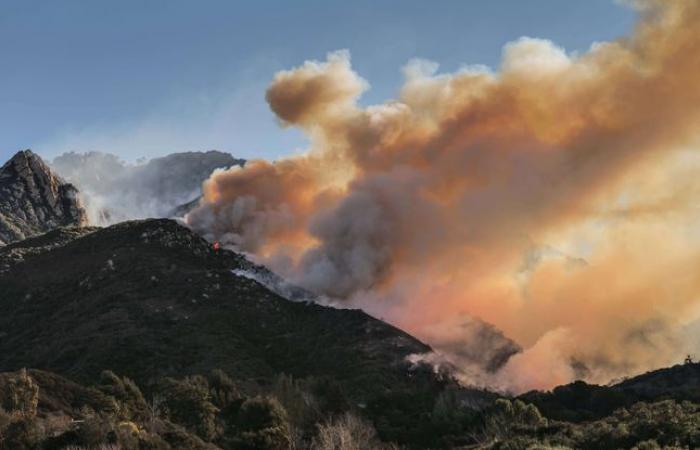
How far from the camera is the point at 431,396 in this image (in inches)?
5856

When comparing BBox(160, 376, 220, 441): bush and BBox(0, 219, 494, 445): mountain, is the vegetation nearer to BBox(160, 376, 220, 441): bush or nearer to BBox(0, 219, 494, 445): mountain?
BBox(160, 376, 220, 441): bush

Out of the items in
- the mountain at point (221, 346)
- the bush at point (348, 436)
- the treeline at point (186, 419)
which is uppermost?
the mountain at point (221, 346)

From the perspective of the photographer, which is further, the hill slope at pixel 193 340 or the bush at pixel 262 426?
the hill slope at pixel 193 340

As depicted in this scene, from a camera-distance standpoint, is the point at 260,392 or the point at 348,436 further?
A: the point at 260,392

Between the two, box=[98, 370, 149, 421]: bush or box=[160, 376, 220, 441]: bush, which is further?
box=[98, 370, 149, 421]: bush

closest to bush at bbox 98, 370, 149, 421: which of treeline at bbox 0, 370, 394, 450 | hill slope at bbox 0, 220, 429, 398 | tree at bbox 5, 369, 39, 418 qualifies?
treeline at bbox 0, 370, 394, 450

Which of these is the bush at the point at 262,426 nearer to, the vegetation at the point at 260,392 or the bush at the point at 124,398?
the vegetation at the point at 260,392

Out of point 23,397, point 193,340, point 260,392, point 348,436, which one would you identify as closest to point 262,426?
point 348,436

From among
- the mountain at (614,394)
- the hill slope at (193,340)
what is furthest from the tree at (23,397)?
the mountain at (614,394)

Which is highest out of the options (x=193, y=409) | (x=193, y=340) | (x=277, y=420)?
(x=193, y=340)

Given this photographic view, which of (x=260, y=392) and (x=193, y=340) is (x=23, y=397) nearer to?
(x=260, y=392)

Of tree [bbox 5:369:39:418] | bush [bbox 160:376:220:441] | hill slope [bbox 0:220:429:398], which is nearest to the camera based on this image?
tree [bbox 5:369:39:418]

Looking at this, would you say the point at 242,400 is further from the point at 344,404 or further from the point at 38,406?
the point at 38,406

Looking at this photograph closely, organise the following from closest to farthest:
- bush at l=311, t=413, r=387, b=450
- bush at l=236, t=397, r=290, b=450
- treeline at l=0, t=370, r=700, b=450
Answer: treeline at l=0, t=370, r=700, b=450 < bush at l=311, t=413, r=387, b=450 < bush at l=236, t=397, r=290, b=450
